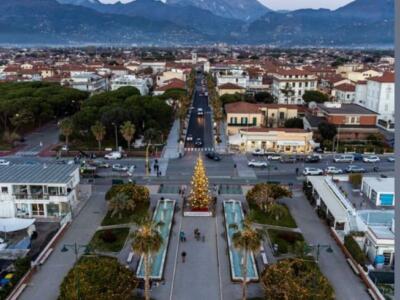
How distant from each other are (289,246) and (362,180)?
13.7 m

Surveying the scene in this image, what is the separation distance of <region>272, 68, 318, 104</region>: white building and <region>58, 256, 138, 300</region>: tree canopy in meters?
72.5

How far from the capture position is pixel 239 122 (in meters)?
70.0

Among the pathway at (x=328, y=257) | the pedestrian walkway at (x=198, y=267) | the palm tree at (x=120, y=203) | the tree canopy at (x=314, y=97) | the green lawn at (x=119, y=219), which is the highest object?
the tree canopy at (x=314, y=97)

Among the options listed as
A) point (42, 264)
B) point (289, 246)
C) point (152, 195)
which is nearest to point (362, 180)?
point (289, 246)

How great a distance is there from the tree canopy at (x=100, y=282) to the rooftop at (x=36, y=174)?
45.5ft

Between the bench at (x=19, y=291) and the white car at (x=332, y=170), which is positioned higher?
the white car at (x=332, y=170)

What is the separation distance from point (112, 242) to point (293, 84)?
2798 inches

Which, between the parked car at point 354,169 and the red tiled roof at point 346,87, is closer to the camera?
the parked car at point 354,169

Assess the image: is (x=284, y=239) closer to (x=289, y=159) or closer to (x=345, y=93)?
(x=289, y=159)

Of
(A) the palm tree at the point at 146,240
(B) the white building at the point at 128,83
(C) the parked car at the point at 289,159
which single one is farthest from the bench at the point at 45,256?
(B) the white building at the point at 128,83

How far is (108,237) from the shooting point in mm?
32438

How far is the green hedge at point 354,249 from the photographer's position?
94.0ft

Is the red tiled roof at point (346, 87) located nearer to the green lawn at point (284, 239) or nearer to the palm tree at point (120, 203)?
the green lawn at point (284, 239)

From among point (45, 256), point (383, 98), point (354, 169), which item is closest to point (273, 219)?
point (45, 256)
